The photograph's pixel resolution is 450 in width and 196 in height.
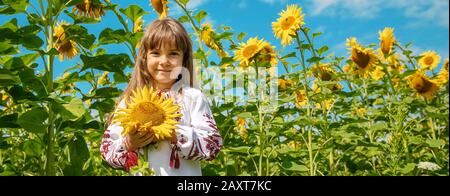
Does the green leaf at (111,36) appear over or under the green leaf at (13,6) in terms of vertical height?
under

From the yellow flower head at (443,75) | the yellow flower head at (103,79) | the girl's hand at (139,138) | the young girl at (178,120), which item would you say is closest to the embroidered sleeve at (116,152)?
the young girl at (178,120)

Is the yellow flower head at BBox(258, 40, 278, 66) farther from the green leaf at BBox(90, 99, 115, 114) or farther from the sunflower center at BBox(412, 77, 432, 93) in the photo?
the sunflower center at BBox(412, 77, 432, 93)

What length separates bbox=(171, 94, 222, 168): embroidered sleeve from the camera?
4.93 ft

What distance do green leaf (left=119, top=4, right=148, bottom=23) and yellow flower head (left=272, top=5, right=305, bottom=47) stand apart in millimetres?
901

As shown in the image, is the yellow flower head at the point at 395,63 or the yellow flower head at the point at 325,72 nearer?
the yellow flower head at the point at 325,72

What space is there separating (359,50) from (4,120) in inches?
87.8

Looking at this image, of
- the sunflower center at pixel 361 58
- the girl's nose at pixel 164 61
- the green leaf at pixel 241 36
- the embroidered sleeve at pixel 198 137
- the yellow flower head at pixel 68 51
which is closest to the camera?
the embroidered sleeve at pixel 198 137

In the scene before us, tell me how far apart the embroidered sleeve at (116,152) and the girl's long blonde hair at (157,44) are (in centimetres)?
8

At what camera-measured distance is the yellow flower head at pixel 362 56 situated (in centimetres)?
336

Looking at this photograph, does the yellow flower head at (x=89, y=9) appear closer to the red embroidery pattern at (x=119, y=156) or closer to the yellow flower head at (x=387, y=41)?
the red embroidery pattern at (x=119, y=156)

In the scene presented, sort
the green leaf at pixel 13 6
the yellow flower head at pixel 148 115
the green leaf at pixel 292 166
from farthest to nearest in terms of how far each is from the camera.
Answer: the green leaf at pixel 292 166 → the green leaf at pixel 13 6 → the yellow flower head at pixel 148 115

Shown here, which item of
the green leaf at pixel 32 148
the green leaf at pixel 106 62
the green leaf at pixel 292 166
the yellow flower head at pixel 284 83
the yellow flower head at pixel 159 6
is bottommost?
the green leaf at pixel 292 166
